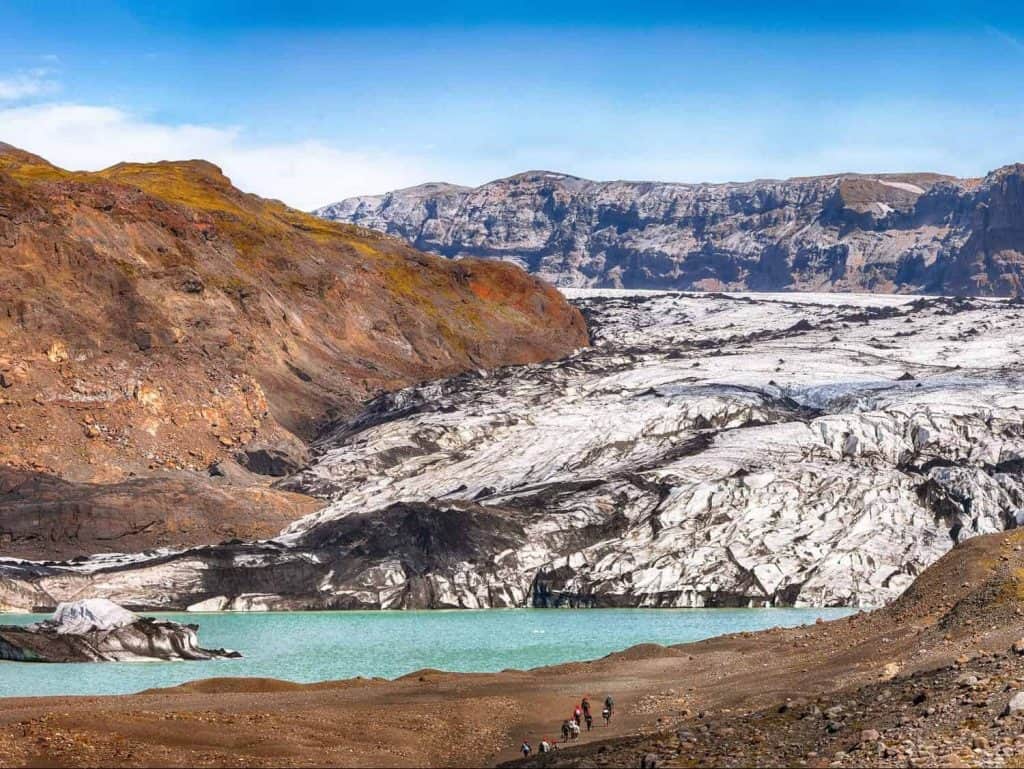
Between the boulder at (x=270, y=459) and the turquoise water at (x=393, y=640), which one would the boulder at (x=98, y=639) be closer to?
the turquoise water at (x=393, y=640)

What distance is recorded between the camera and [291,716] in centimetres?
2798

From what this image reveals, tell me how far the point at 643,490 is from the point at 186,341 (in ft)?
130

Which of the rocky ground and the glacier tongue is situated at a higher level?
the rocky ground

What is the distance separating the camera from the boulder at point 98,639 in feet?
157

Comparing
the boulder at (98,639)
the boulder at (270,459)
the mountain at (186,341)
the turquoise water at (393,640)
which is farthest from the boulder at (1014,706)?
the boulder at (270,459)

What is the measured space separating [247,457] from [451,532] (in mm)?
27611

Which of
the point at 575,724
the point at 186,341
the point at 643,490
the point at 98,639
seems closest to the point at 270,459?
the point at 186,341

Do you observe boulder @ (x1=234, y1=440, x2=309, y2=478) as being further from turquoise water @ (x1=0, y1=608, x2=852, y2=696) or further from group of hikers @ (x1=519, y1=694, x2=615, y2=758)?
group of hikers @ (x1=519, y1=694, x2=615, y2=758)

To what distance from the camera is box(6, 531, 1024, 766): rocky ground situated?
2164 cm

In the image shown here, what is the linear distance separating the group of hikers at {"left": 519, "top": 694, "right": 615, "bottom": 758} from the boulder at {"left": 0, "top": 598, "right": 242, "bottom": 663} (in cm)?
2368

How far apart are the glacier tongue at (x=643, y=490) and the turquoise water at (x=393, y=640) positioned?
10.1 feet

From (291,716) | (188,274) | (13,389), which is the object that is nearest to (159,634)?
(291,716)

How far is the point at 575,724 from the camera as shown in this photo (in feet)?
88.8

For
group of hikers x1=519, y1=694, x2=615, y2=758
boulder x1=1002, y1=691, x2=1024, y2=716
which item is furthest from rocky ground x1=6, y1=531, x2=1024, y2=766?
group of hikers x1=519, y1=694, x2=615, y2=758
